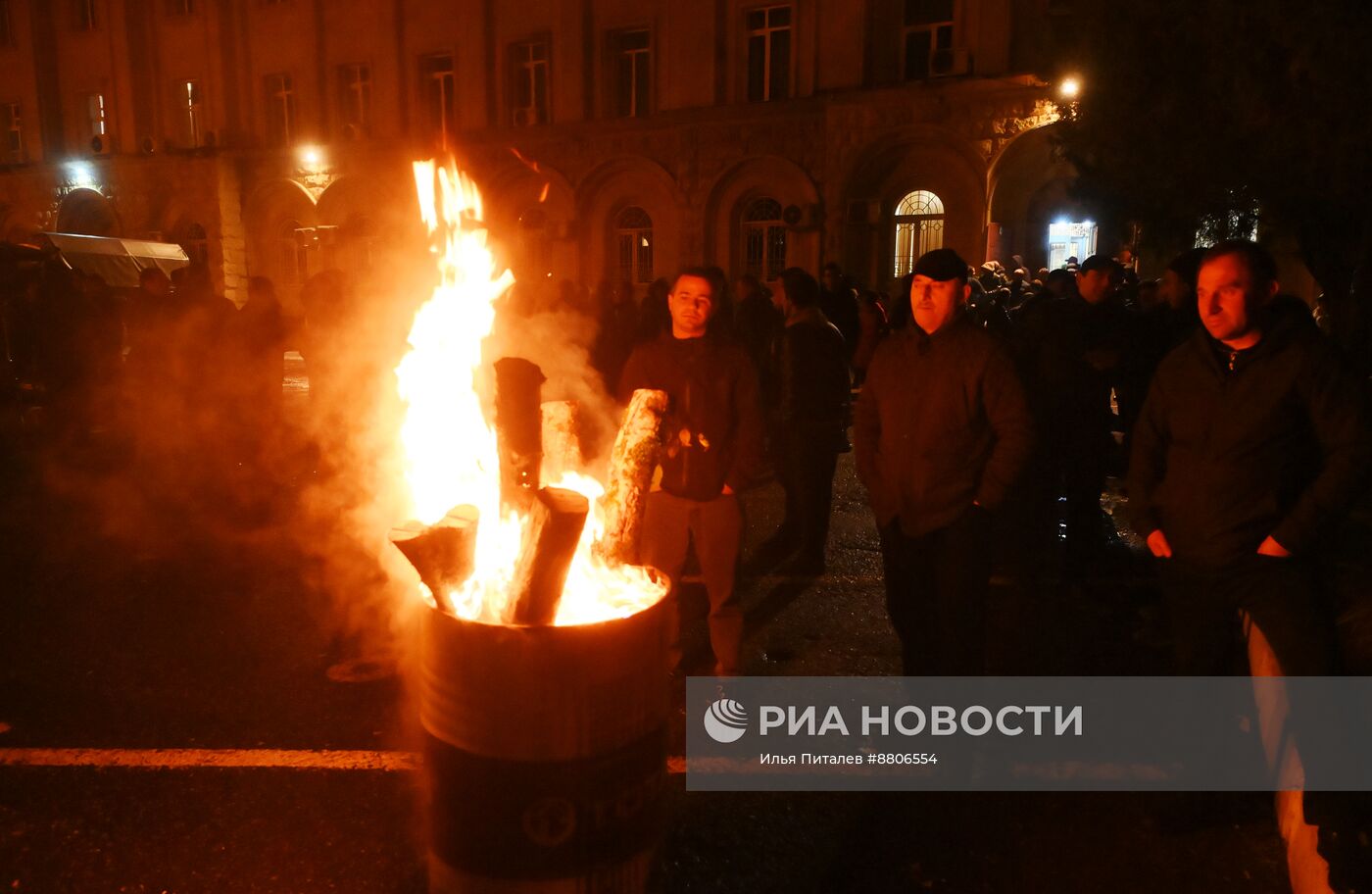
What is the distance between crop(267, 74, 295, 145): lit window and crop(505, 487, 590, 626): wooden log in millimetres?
29354

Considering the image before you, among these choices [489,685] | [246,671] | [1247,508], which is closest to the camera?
[489,685]

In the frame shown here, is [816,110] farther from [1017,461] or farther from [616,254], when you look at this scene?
[1017,461]

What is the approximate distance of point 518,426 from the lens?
2848 millimetres

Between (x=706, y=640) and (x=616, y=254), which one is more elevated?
(x=616, y=254)

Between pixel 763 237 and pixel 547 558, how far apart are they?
2020cm

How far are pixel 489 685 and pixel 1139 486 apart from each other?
2731 millimetres

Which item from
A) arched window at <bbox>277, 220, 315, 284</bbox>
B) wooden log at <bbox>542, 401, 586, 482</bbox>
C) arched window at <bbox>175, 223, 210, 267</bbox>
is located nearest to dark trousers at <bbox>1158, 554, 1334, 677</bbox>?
wooden log at <bbox>542, 401, 586, 482</bbox>

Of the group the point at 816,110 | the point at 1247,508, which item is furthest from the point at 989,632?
the point at 816,110

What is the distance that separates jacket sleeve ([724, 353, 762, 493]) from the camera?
178 inches

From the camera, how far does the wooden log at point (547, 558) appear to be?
2609 mm

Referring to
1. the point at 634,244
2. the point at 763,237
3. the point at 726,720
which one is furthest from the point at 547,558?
the point at 634,244

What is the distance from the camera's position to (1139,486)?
3.72m

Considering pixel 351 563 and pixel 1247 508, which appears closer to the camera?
pixel 1247 508

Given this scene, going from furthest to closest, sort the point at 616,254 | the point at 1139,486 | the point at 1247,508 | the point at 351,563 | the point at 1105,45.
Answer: the point at 616,254, the point at 1105,45, the point at 351,563, the point at 1139,486, the point at 1247,508
